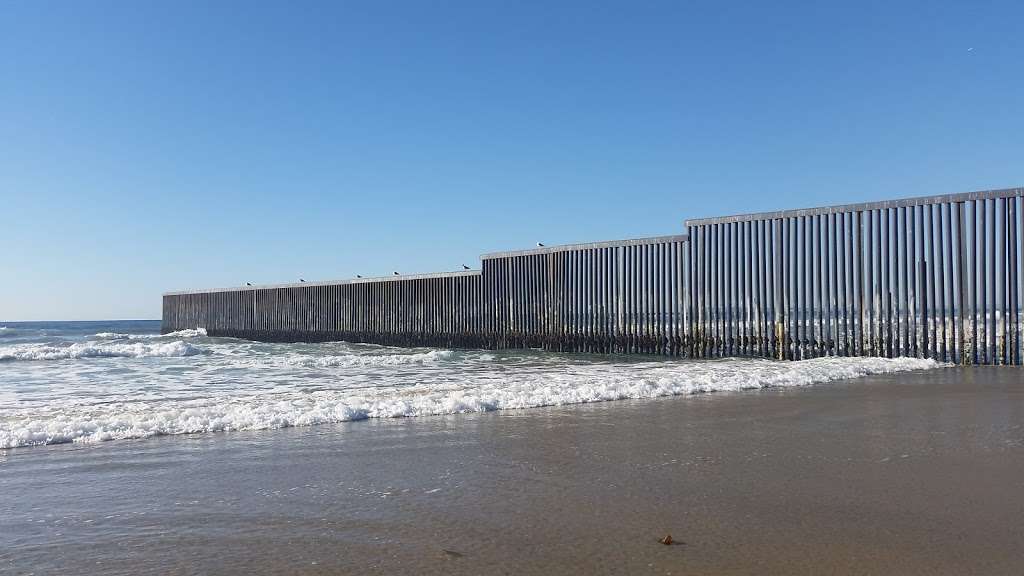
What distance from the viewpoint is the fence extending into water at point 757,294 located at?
15336 mm

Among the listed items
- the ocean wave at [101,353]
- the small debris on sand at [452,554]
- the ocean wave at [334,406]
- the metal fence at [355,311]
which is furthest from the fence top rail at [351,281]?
the small debris on sand at [452,554]

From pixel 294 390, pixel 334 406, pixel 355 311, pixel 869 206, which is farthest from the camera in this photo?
pixel 355 311

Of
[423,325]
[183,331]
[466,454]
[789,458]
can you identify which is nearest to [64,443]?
[466,454]

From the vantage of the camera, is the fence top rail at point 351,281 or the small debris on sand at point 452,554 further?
the fence top rail at point 351,281

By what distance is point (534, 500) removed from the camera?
13.5 feet

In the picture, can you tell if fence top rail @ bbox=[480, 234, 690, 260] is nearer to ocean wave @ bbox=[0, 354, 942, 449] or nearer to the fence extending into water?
the fence extending into water

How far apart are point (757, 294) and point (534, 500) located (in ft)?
50.4

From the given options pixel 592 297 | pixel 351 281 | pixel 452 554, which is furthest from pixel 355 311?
pixel 452 554

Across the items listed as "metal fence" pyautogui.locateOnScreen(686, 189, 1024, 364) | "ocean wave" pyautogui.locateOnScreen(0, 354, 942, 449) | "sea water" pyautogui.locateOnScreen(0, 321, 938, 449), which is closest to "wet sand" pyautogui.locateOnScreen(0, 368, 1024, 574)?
"ocean wave" pyautogui.locateOnScreen(0, 354, 942, 449)

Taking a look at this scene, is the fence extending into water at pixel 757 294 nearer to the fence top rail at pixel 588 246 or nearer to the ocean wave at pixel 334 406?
the fence top rail at pixel 588 246

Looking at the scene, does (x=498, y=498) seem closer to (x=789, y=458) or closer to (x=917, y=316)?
(x=789, y=458)

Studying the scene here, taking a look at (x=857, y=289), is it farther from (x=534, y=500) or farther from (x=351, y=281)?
(x=351, y=281)

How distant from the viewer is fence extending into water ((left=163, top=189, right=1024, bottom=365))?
50.3 feet

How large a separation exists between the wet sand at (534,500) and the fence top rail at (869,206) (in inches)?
402
